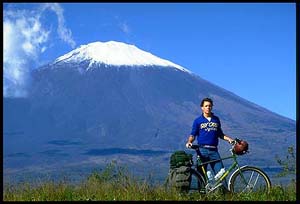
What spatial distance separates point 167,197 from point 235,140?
1.24 meters

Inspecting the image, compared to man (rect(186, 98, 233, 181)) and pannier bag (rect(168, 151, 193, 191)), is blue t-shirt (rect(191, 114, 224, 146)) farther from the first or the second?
pannier bag (rect(168, 151, 193, 191))

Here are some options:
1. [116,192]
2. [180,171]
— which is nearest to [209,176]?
[180,171]

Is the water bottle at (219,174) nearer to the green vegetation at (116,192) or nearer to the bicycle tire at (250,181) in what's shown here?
the bicycle tire at (250,181)

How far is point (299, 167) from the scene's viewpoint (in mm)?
5672

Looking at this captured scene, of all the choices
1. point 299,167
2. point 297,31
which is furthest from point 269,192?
point 297,31

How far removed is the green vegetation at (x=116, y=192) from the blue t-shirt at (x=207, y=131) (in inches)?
25.9

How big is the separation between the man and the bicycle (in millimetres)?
98

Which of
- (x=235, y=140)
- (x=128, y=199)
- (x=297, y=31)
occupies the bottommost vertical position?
(x=128, y=199)

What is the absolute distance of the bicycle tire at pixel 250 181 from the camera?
777 cm

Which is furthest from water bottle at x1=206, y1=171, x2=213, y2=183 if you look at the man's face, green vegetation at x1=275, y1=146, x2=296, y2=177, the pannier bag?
green vegetation at x1=275, y1=146, x2=296, y2=177

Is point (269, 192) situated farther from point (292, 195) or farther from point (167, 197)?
point (167, 197)

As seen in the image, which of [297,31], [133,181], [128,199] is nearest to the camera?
[297,31]

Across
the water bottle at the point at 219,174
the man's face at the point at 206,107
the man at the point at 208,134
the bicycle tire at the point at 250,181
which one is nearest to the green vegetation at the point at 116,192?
the bicycle tire at the point at 250,181

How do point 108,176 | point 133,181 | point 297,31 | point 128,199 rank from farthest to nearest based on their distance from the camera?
point 108,176 → point 133,181 → point 128,199 → point 297,31
